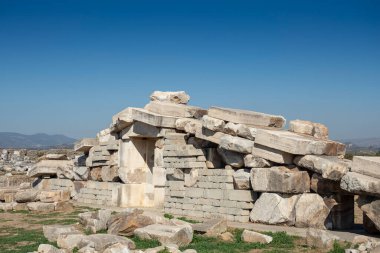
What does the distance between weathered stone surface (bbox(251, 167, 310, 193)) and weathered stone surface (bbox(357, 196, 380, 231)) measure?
166 cm

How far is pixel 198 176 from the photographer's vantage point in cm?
1341

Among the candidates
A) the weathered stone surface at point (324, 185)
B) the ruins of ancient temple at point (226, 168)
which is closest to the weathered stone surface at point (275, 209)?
the ruins of ancient temple at point (226, 168)

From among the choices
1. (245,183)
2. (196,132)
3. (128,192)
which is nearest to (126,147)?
(128,192)

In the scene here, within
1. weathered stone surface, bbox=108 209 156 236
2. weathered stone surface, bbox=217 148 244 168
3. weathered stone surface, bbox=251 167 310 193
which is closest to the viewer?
weathered stone surface, bbox=108 209 156 236

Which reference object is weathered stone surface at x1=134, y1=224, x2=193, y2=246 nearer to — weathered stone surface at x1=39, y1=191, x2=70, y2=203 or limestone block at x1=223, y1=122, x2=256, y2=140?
limestone block at x1=223, y1=122, x2=256, y2=140

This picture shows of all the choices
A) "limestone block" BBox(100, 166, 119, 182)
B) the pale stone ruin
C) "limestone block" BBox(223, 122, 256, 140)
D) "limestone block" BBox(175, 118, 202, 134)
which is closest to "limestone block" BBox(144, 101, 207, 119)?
the pale stone ruin

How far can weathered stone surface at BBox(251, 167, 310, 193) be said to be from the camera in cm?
1114

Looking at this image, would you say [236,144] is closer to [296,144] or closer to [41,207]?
[296,144]

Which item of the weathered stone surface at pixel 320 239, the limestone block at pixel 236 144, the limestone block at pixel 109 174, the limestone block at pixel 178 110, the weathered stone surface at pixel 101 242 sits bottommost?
the weathered stone surface at pixel 101 242

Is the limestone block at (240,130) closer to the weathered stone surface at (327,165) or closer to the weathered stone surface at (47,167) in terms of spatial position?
the weathered stone surface at (327,165)

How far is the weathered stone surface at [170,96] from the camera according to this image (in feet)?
52.7

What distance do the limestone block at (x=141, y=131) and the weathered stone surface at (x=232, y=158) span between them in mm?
2884

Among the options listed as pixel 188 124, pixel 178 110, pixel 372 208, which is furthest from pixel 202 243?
pixel 178 110

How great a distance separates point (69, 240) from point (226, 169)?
5.00 metres
